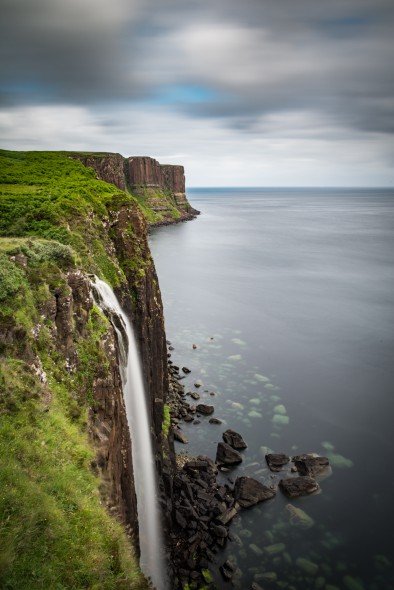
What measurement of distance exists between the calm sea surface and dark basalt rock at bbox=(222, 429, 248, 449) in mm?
713

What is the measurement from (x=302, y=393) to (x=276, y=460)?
1043 cm

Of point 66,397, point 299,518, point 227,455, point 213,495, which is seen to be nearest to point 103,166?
point 227,455

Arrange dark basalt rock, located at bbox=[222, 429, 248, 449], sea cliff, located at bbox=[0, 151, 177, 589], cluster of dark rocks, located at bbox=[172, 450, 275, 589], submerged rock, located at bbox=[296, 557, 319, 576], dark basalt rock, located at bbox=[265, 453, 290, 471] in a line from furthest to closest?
dark basalt rock, located at bbox=[222, 429, 248, 449] → dark basalt rock, located at bbox=[265, 453, 290, 471] → submerged rock, located at bbox=[296, 557, 319, 576] → cluster of dark rocks, located at bbox=[172, 450, 275, 589] → sea cliff, located at bbox=[0, 151, 177, 589]

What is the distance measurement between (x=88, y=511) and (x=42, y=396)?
12.5 ft

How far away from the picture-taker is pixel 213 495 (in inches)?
1017

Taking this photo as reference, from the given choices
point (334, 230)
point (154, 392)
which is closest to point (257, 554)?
point (154, 392)

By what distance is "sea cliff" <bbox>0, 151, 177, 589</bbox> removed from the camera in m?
10.1

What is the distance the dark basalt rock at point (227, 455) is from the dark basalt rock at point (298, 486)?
3.50 meters

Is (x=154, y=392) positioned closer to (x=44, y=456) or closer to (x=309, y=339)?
(x=44, y=456)

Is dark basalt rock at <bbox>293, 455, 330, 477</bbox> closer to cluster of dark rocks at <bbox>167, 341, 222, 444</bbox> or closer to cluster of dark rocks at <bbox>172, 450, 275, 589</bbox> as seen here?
cluster of dark rocks at <bbox>172, 450, 275, 589</bbox>

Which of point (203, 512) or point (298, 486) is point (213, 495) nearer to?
point (203, 512)

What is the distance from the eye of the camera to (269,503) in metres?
26.0

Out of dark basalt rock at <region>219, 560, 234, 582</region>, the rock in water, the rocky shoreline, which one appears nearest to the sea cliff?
the rocky shoreline

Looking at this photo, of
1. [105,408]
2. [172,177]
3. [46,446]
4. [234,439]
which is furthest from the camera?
[172,177]
